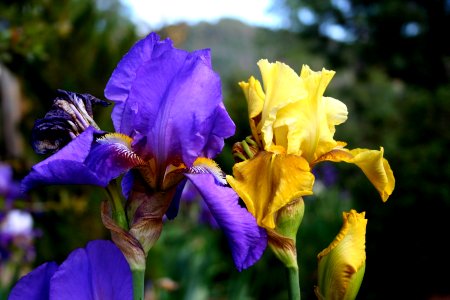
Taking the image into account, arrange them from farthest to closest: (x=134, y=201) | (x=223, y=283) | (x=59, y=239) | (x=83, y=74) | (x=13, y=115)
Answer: (x=13, y=115) < (x=223, y=283) < (x=83, y=74) < (x=59, y=239) < (x=134, y=201)

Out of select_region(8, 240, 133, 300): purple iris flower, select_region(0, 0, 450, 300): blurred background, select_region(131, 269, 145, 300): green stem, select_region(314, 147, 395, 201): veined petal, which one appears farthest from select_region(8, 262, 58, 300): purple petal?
select_region(0, 0, 450, 300): blurred background

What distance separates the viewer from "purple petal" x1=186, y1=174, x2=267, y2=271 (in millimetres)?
585

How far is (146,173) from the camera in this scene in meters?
0.64

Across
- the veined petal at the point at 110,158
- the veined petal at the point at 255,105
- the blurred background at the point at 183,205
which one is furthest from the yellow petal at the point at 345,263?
the blurred background at the point at 183,205

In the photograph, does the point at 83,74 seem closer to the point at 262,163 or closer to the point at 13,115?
the point at 13,115

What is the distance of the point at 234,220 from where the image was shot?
584 millimetres

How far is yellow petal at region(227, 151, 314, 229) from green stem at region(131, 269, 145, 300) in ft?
0.45

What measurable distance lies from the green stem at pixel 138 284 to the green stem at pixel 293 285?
0.52ft

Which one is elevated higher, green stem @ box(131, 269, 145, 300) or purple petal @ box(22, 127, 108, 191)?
purple petal @ box(22, 127, 108, 191)

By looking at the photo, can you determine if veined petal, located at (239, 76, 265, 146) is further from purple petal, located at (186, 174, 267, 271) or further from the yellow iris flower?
purple petal, located at (186, 174, 267, 271)

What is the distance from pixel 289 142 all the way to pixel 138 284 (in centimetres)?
24

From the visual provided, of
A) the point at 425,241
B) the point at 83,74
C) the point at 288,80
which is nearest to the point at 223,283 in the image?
the point at 425,241

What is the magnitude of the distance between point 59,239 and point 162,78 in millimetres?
3050

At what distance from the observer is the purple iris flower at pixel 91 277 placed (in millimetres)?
626
